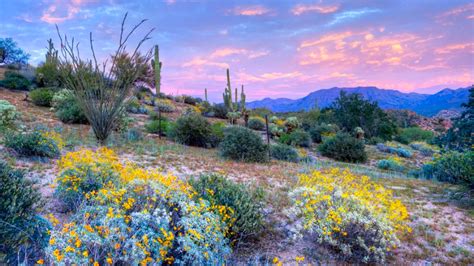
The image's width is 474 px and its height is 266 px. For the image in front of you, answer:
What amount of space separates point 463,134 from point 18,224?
8.53 meters

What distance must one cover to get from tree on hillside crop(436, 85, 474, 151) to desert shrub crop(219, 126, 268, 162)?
4834 millimetres

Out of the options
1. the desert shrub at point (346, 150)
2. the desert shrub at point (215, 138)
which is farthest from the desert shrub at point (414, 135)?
the desert shrub at point (215, 138)

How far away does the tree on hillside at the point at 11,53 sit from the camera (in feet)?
94.9

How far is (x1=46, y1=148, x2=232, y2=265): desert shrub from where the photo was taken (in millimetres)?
2389

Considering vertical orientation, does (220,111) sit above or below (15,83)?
below

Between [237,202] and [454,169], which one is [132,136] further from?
[454,169]

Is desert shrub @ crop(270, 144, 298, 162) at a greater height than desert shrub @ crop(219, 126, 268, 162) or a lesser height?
lesser

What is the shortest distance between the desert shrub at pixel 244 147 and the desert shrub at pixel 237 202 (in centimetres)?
443

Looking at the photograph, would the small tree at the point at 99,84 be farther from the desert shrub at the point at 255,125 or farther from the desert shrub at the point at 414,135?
the desert shrub at the point at 414,135

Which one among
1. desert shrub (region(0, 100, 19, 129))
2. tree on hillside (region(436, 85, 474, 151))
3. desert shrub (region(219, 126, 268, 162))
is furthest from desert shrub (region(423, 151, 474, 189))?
desert shrub (region(0, 100, 19, 129))

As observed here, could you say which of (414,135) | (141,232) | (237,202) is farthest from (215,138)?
(414,135)

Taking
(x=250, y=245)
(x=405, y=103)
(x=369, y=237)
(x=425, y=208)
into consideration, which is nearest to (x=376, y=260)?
(x=369, y=237)

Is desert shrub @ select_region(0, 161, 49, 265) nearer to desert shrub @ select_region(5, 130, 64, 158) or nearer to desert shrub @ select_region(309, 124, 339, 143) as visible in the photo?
desert shrub @ select_region(5, 130, 64, 158)

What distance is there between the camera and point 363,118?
24.9m
